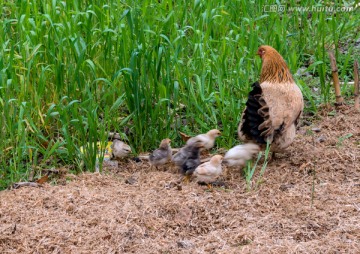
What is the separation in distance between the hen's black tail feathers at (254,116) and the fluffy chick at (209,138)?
0.96 feet

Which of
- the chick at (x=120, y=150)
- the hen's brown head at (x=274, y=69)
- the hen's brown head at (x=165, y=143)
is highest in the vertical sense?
the hen's brown head at (x=274, y=69)

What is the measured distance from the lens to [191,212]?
4.74 meters

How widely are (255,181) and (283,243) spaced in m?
1.02

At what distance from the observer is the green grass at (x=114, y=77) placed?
5.55 metres

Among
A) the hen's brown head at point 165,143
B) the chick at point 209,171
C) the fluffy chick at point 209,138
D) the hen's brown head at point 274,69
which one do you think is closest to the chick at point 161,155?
the hen's brown head at point 165,143

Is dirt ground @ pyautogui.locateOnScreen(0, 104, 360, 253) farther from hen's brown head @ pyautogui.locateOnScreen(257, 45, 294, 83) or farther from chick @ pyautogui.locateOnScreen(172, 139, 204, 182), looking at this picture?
hen's brown head @ pyautogui.locateOnScreen(257, 45, 294, 83)

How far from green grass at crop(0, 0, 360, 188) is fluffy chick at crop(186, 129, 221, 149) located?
11.8 inches

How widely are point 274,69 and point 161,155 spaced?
1282 millimetres

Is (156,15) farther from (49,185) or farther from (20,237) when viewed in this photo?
(20,237)

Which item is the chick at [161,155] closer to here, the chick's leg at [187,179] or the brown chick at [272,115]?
the chick's leg at [187,179]

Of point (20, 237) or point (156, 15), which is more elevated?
point (156, 15)

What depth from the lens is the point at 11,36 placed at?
629 centimetres

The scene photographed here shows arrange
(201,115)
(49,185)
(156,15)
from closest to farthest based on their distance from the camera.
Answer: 1. (49,185)
2. (201,115)
3. (156,15)

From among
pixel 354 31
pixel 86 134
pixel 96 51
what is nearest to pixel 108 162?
pixel 86 134
